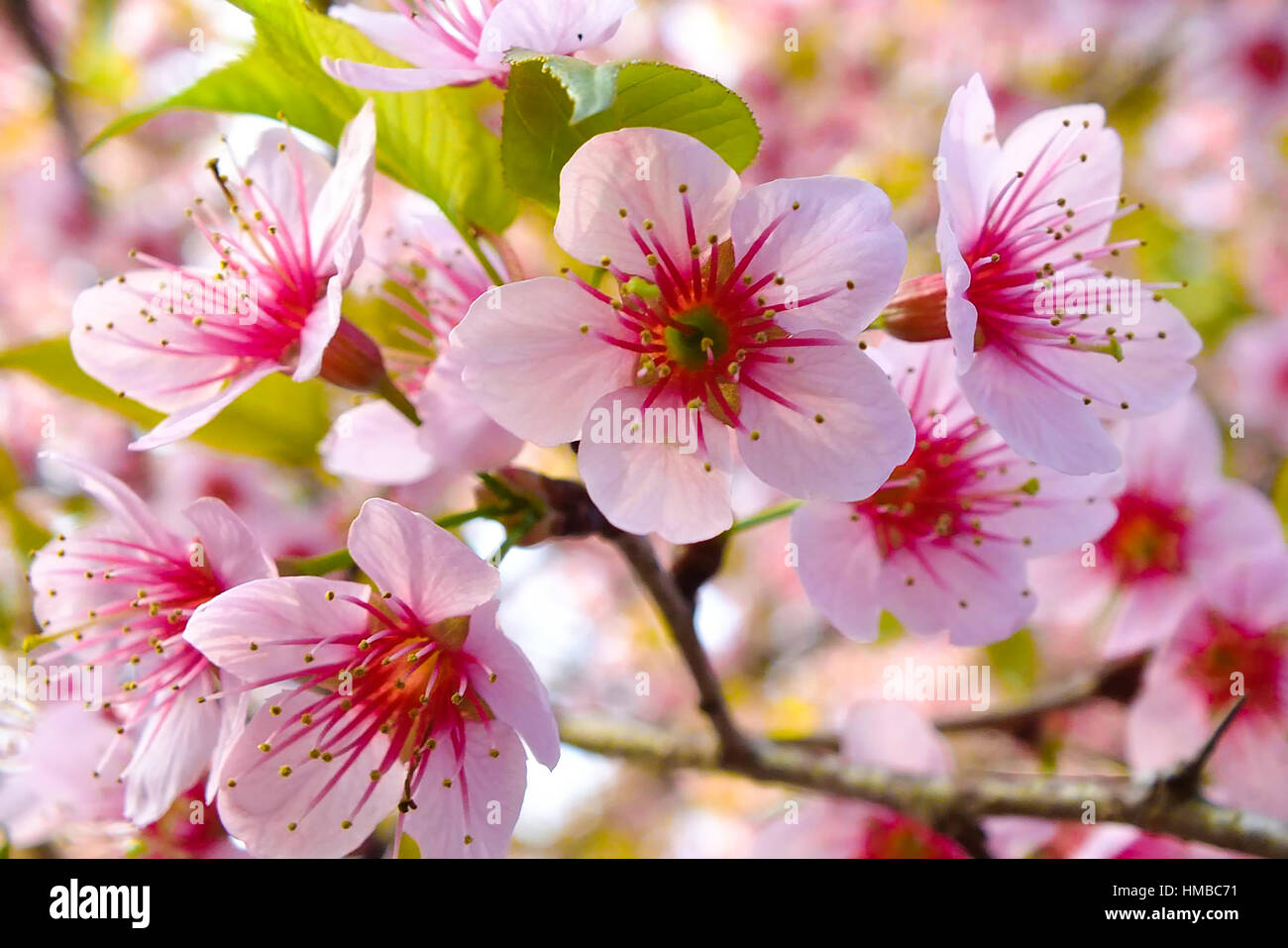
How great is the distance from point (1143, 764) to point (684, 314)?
1107 millimetres

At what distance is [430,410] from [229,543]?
0.82ft

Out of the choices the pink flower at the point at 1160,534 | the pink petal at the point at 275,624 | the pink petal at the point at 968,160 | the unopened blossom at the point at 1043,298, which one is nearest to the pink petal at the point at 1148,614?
the pink flower at the point at 1160,534

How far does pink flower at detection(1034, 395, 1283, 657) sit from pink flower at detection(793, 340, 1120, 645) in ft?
1.83

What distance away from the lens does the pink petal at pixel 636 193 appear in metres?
0.82

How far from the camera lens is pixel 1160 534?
1779 mm

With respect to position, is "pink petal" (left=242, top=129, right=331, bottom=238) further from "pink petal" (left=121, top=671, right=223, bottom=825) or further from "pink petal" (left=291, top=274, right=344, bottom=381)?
"pink petal" (left=121, top=671, right=223, bottom=825)

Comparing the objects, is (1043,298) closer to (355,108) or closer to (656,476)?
(656,476)

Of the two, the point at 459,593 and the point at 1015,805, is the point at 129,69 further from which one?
the point at 1015,805

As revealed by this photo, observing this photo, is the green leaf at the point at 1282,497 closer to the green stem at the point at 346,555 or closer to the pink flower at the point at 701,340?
the pink flower at the point at 701,340

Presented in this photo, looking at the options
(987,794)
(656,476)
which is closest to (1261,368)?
(987,794)

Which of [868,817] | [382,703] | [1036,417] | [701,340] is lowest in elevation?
[868,817]

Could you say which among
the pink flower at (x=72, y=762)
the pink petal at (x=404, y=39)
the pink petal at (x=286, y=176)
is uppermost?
the pink petal at (x=404, y=39)

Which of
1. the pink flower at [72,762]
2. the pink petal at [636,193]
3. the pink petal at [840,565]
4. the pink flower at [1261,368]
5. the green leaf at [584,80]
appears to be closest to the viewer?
the green leaf at [584,80]
